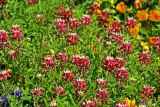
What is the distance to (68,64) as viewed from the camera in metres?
3.71

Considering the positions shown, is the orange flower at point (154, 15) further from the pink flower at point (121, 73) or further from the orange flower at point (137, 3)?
the pink flower at point (121, 73)

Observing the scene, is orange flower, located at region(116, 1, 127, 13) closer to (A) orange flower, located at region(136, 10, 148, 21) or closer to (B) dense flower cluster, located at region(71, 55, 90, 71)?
(A) orange flower, located at region(136, 10, 148, 21)

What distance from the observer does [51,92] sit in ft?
10.4

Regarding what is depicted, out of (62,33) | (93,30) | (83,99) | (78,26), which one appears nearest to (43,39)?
(62,33)

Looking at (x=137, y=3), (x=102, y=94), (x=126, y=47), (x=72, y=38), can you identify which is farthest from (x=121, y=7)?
(x=102, y=94)

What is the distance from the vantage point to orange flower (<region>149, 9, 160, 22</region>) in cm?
570

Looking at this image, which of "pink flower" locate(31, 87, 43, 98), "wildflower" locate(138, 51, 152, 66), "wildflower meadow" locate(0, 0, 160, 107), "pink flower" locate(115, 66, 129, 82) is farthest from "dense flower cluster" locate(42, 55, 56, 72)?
"wildflower" locate(138, 51, 152, 66)

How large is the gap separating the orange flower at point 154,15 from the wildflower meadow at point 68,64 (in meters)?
0.71

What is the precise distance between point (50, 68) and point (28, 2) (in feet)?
6.15

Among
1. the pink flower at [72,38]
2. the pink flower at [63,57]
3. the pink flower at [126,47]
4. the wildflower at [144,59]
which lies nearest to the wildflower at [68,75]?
the pink flower at [63,57]

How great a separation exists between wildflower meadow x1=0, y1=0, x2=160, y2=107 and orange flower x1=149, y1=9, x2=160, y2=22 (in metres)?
0.71

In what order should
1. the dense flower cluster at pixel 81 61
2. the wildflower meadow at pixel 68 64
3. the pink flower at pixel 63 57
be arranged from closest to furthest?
the wildflower meadow at pixel 68 64 → the dense flower cluster at pixel 81 61 → the pink flower at pixel 63 57

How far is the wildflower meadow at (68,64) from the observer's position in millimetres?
3162

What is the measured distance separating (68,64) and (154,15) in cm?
284
